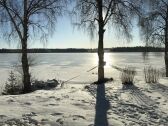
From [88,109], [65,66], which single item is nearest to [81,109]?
[88,109]

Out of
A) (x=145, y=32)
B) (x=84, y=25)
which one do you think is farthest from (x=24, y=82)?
(x=145, y=32)

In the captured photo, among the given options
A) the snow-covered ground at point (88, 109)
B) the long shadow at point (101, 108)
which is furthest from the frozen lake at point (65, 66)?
the snow-covered ground at point (88, 109)

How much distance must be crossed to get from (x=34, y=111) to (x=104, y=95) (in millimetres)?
3800

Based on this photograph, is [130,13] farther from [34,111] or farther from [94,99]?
[34,111]

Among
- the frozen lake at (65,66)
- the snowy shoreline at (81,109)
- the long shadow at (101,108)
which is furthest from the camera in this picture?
the frozen lake at (65,66)

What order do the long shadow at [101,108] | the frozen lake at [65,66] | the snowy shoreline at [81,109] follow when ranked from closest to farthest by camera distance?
the snowy shoreline at [81,109] → the long shadow at [101,108] → the frozen lake at [65,66]

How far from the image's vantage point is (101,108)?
9.33 metres

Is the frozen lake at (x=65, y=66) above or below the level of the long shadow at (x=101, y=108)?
below

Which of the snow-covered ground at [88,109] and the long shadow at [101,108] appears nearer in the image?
the snow-covered ground at [88,109]

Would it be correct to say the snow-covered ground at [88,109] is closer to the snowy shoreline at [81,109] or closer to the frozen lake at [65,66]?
the snowy shoreline at [81,109]

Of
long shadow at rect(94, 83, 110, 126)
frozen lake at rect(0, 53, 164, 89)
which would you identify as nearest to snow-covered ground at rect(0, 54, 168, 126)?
long shadow at rect(94, 83, 110, 126)

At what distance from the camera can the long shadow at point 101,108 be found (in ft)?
26.1

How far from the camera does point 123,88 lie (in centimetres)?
1299

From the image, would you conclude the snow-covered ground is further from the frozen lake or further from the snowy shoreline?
the frozen lake
